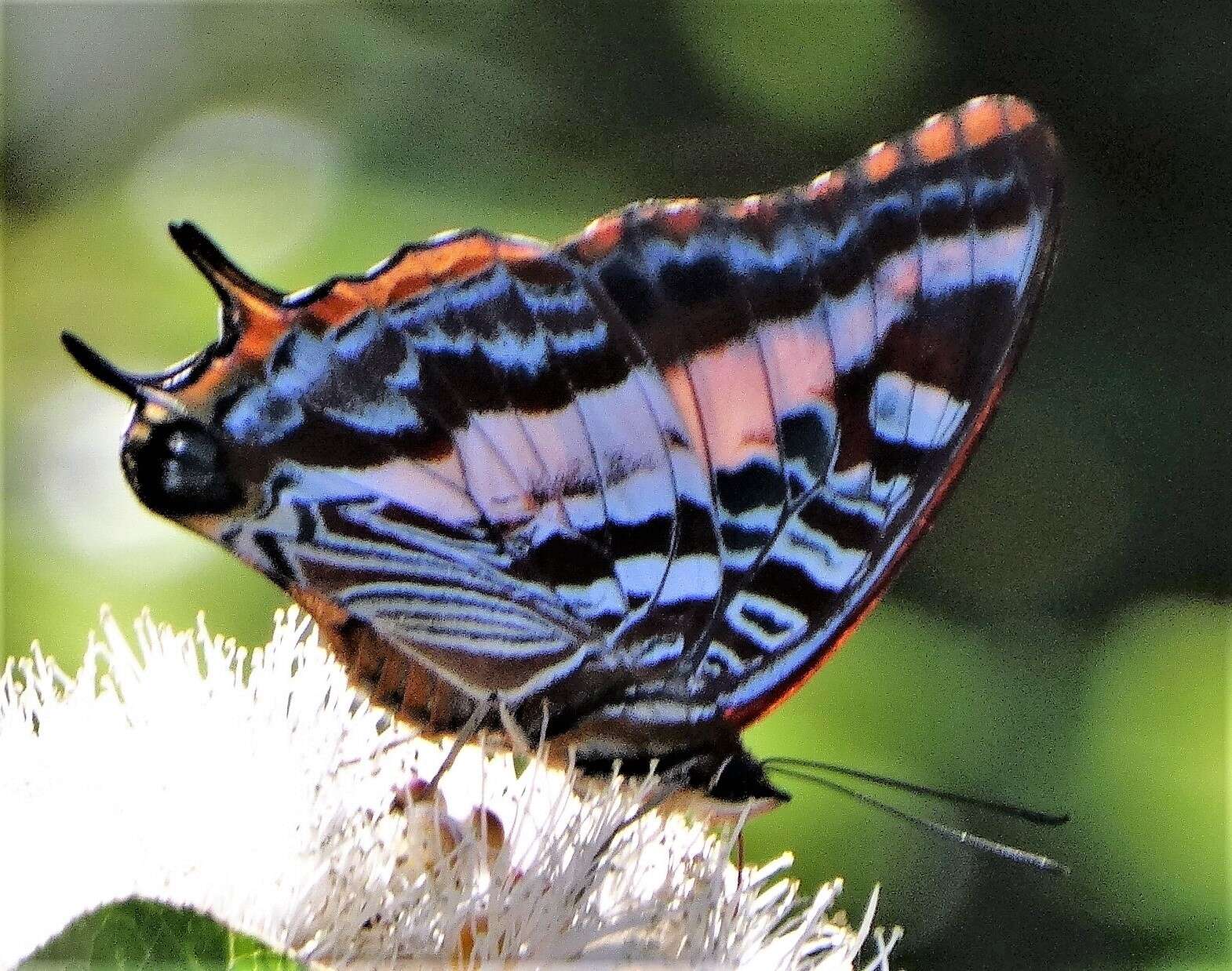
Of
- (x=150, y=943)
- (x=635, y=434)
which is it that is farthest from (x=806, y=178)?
(x=150, y=943)

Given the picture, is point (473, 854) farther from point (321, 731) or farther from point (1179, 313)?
point (1179, 313)

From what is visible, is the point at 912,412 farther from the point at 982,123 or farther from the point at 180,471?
the point at 180,471

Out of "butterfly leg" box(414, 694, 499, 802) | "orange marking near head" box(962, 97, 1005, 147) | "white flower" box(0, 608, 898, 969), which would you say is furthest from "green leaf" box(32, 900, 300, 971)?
"orange marking near head" box(962, 97, 1005, 147)

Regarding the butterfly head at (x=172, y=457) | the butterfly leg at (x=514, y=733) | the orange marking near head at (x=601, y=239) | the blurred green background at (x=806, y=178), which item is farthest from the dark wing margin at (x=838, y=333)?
the blurred green background at (x=806, y=178)

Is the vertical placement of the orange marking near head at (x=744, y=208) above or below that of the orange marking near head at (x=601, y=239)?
above

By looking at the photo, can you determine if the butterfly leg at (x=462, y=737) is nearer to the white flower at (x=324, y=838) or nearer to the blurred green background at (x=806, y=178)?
the white flower at (x=324, y=838)

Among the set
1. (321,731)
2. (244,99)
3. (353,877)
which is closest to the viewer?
(353,877)

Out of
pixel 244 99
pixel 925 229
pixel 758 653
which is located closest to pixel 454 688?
pixel 758 653
